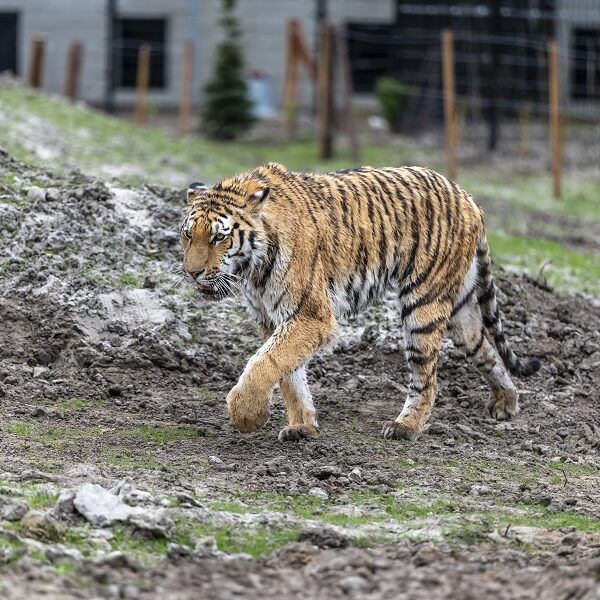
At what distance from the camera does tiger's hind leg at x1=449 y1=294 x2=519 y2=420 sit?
873 cm

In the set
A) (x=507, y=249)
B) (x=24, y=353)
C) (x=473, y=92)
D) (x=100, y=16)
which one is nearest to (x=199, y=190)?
(x=24, y=353)

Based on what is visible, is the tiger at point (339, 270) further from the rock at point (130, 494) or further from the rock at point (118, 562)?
the rock at point (118, 562)

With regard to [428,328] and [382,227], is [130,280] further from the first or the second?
[428,328]

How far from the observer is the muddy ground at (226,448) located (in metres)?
5.52

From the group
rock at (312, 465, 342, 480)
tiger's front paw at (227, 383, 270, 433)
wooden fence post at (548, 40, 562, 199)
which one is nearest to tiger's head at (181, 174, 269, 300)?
tiger's front paw at (227, 383, 270, 433)

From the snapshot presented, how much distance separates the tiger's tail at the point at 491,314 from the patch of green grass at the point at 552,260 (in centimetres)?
314

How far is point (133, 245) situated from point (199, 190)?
7.28 ft

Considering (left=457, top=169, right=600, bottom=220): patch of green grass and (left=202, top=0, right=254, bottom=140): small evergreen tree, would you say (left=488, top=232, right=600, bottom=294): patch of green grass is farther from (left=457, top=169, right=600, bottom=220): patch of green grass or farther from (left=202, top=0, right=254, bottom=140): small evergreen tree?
(left=202, top=0, right=254, bottom=140): small evergreen tree

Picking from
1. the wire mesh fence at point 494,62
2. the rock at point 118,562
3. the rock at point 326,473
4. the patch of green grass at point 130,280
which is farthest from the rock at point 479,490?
the wire mesh fence at point 494,62

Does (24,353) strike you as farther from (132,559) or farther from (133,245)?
(132,559)

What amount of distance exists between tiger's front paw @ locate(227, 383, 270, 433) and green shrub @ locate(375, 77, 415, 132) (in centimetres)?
1850

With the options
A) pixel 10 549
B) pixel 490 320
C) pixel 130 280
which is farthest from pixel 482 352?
pixel 10 549

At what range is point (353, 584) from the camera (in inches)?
209

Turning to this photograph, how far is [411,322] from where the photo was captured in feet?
27.3
